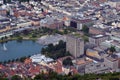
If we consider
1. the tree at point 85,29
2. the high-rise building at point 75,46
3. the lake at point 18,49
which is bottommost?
the lake at point 18,49

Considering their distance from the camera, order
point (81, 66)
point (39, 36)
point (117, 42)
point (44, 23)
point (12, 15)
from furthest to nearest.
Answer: point (12, 15) → point (44, 23) → point (39, 36) → point (117, 42) → point (81, 66)

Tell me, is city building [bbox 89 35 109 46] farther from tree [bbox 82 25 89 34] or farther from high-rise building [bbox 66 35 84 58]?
tree [bbox 82 25 89 34]

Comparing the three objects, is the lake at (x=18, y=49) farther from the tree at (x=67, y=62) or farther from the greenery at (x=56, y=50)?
the tree at (x=67, y=62)

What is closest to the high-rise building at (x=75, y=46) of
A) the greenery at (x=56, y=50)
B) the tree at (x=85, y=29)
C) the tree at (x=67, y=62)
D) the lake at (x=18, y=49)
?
the greenery at (x=56, y=50)

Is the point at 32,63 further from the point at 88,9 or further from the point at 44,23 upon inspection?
the point at 88,9

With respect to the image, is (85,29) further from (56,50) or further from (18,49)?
(18,49)

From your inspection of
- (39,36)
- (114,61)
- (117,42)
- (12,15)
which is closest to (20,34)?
(39,36)

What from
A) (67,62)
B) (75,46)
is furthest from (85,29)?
(67,62)
